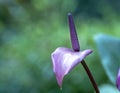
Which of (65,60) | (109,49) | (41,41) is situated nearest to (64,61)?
(65,60)

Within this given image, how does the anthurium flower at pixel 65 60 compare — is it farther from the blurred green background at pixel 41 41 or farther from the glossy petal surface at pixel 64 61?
the blurred green background at pixel 41 41

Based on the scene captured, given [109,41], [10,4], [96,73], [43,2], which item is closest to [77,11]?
[43,2]

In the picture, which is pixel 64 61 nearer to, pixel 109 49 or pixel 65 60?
pixel 65 60

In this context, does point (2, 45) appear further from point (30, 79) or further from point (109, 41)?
point (109, 41)

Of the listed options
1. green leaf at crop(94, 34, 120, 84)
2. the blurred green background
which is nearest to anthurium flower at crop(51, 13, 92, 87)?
green leaf at crop(94, 34, 120, 84)

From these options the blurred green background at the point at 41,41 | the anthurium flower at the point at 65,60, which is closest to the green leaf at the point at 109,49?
the anthurium flower at the point at 65,60

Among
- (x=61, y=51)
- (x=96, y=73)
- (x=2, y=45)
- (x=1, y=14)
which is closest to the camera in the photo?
(x=61, y=51)
